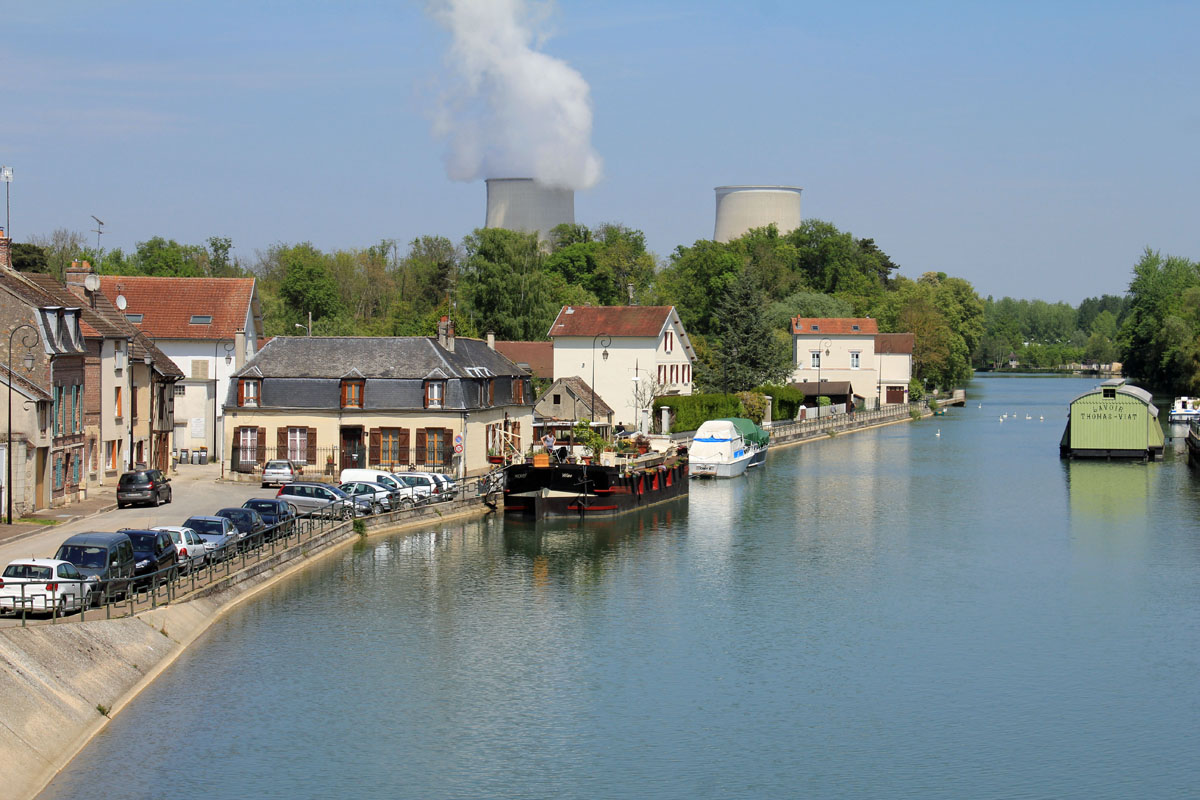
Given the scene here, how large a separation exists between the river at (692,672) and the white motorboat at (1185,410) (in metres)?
63.9

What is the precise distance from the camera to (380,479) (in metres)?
53.5

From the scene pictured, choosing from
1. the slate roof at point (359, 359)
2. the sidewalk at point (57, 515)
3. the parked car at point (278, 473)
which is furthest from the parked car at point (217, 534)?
the slate roof at point (359, 359)

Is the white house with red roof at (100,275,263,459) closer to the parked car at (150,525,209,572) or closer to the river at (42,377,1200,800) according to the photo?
the river at (42,377,1200,800)

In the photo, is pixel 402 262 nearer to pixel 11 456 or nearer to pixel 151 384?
pixel 151 384

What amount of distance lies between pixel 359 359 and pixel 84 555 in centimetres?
3056

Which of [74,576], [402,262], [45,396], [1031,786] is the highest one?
[402,262]

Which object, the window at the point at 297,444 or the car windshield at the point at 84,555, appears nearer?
the car windshield at the point at 84,555

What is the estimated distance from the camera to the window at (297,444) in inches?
2377

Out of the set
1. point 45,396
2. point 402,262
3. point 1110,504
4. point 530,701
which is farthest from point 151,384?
point 402,262

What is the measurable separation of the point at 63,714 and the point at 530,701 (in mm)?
9586

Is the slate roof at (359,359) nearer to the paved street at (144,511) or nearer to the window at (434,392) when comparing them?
the window at (434,392)

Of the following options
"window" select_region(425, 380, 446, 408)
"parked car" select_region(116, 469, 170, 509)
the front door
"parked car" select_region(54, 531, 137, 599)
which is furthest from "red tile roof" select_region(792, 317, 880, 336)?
"parked car" select_region(54, 531, 137, 599)

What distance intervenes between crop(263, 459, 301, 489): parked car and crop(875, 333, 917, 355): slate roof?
276ft

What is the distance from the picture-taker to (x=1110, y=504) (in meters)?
63.9
